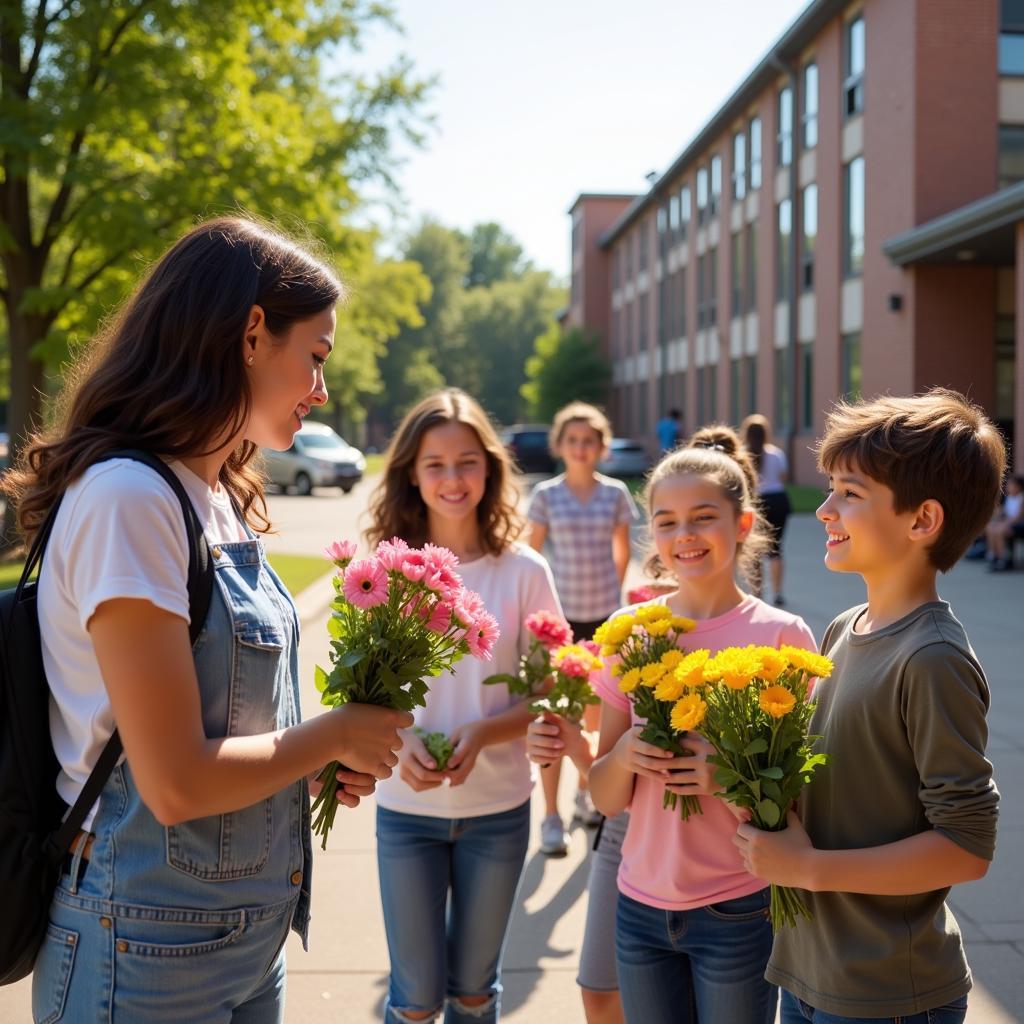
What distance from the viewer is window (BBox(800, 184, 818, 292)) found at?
94.3ft

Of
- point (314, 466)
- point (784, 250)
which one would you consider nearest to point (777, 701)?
point (784, 250)

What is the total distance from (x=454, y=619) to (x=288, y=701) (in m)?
0.40

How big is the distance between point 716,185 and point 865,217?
14420 millimetres

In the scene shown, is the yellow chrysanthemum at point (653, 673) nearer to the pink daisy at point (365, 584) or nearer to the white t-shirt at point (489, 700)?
the pink daisy at point (365, 584)

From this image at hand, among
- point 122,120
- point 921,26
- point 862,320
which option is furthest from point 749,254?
point 122,120

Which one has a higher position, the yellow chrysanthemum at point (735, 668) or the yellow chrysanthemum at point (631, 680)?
the yellow chrysanthemum at point (735, 668)

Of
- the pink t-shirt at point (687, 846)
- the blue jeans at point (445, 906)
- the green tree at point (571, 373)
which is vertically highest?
the green tree at point (571, 373)

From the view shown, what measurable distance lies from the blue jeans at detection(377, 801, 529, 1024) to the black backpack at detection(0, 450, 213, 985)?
1408 mm

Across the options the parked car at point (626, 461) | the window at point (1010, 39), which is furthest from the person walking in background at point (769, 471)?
the parked car at point (626, 461)

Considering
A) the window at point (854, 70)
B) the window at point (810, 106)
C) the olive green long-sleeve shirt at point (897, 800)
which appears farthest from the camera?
the window at point (810, 106)

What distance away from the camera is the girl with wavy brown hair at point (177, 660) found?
1.76 meters

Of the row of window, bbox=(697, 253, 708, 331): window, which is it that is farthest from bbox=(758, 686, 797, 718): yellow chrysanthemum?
bbox=(697, 253, 708, 331): window

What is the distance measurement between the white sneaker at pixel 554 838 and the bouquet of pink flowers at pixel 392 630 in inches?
133

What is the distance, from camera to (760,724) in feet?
7.32
